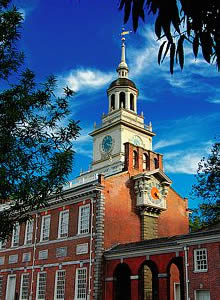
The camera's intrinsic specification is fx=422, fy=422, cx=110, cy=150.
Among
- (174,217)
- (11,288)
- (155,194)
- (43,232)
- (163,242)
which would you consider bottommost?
(11,288)

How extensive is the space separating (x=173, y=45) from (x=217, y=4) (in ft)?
1.70

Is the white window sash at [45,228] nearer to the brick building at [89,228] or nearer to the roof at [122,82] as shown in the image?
the brick building at [89,228]

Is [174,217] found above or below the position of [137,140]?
below

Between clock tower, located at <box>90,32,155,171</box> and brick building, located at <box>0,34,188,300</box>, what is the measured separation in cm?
1853

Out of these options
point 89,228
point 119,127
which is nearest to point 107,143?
point 119,127

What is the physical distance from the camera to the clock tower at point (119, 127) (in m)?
53.5

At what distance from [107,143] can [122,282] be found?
2803 centimetres

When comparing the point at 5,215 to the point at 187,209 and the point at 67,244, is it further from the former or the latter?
the point at 187,209

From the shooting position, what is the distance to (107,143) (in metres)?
54.9

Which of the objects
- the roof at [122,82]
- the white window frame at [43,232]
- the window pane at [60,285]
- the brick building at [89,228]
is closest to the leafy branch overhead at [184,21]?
the brick building at [89,228]

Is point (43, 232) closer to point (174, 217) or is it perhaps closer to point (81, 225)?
point (81, 225)

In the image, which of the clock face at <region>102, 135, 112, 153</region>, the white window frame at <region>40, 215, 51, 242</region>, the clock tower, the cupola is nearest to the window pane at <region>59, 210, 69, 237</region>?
the white window frame at <region>40, 215, 51, 242</region>

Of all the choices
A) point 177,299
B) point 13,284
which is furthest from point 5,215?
point 13,284

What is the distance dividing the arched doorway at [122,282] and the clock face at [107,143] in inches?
1039
